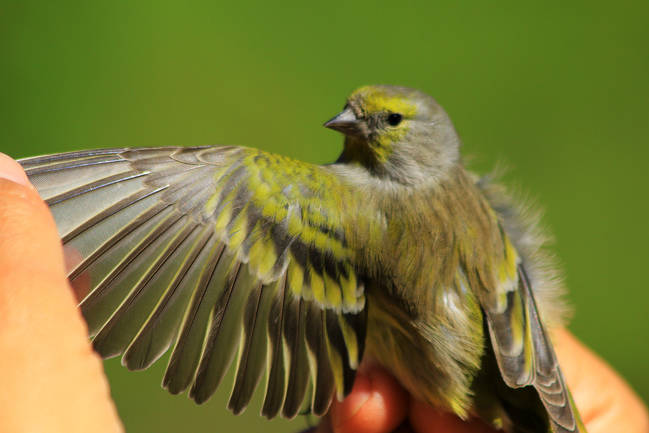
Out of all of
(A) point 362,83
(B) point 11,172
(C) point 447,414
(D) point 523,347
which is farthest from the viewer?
(A) point 362,83

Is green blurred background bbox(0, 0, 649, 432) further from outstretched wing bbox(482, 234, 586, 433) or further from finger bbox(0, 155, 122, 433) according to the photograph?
finger bbox(0, 155, 122, 433)

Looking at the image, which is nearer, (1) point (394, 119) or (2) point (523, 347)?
(2) point (523, 347)

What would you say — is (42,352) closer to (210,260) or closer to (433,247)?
(210,260)

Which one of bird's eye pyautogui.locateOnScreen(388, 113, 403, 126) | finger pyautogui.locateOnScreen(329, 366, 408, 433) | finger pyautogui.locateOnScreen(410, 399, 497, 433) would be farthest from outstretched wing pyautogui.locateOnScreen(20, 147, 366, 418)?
finger pyautogui.locateOnScreen(410, 399, 497, 433)

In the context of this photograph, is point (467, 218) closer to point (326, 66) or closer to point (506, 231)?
point (506, 231)

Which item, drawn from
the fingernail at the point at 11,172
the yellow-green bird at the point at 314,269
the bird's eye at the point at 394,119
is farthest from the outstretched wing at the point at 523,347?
the fingernail at the point at 11,172

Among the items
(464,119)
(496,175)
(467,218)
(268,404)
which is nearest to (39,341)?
(268,404)

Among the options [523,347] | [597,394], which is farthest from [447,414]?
[597,394]
